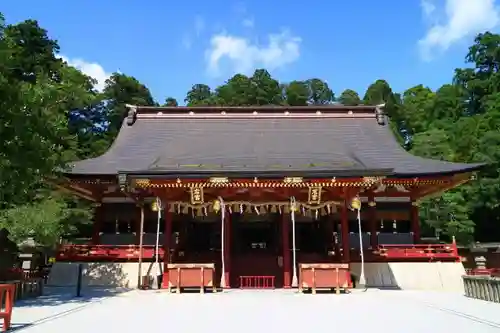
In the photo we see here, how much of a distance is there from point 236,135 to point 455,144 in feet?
66.7

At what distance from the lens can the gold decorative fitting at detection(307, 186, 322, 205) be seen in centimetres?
1398

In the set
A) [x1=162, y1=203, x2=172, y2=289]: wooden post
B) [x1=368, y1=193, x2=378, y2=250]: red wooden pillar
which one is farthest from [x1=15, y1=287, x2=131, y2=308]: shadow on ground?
[x1=368, y1=193, x2=378, y2=250]: red wooden pillar

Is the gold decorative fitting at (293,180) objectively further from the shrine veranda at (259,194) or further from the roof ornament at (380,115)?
the roof ornament at (380,115)

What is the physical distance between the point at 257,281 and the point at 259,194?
3.04 meters

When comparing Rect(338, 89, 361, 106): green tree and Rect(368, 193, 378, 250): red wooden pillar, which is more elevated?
Rect(338, 89, 361, 106): green tree

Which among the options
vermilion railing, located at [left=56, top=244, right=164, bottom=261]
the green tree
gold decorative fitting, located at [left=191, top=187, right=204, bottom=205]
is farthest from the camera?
the green tree

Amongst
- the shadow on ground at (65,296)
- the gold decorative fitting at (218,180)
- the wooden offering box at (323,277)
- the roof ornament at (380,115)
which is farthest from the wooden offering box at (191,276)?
the roof ornament at (380,115)

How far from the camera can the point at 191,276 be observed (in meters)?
13.0

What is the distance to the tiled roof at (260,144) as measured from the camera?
567 inches

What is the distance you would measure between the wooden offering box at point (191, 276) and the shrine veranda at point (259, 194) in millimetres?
32

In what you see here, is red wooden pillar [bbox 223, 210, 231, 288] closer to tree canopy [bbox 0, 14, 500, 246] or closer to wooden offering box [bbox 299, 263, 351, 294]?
wooden offering box [bbox 299, 263, 351, 294]

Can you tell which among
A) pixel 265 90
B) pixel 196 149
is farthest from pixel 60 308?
pixel 265 90

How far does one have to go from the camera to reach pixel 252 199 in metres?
14.6

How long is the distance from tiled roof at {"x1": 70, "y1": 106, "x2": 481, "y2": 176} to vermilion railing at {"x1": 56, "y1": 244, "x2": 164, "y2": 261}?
283 cm
